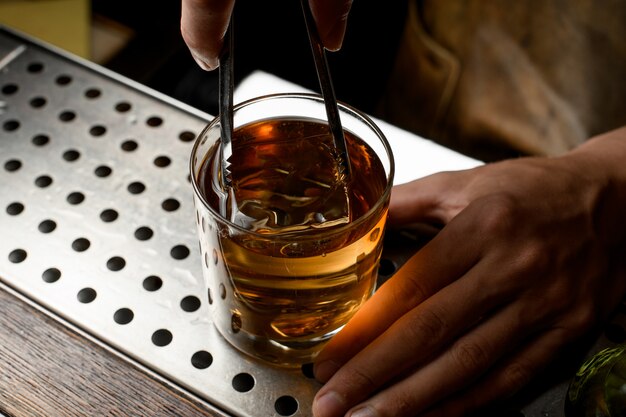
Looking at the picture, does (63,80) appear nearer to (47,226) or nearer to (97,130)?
(97,130)

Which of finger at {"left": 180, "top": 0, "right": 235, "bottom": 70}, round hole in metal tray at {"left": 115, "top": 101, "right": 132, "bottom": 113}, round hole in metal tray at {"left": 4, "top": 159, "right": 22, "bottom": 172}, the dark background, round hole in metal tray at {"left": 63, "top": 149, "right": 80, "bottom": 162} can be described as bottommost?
the dark background

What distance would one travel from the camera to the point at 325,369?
0.62 m

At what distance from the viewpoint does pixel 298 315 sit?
1.94ft

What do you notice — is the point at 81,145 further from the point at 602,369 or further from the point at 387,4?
the point at 387,4

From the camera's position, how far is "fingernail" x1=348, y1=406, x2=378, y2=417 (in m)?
0.60

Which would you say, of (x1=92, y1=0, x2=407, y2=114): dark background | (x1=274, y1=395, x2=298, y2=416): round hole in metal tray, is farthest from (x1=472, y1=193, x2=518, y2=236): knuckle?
(x1=92, y1=0, x2=407, y2=114): dark background

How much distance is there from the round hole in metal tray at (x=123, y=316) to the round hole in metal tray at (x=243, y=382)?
0.35ft

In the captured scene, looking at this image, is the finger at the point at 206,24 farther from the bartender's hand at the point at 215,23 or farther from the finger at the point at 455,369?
the finger at the point at 455,369

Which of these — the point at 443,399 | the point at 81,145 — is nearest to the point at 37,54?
the point at 81,145

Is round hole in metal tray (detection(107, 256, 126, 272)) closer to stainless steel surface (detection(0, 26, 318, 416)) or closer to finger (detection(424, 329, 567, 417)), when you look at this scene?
stainless steel surface (detection(0, 26, 318, 416))

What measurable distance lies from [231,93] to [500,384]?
1.06 ft

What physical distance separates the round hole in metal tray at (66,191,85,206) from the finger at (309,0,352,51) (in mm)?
345

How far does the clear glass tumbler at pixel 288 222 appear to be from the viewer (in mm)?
544

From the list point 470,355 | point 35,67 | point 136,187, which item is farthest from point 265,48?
point 470,355
